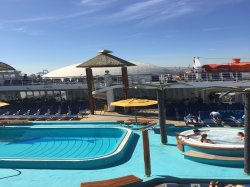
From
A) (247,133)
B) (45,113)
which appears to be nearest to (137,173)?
(247,133)

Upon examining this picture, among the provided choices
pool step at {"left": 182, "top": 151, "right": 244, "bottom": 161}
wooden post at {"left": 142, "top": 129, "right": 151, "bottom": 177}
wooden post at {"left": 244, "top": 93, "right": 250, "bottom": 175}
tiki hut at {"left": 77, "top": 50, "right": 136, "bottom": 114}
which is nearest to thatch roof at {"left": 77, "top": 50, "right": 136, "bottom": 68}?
tiki hut at {"left": 77, "top": 50, "right": 136, "bottom": 114}

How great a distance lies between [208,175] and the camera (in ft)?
37.3

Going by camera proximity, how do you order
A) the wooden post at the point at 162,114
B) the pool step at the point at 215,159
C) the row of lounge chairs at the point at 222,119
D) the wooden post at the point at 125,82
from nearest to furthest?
the pool step at the point at 215,159, the wooden post at the point at 162,114, the row of lounge chairs at the point at 222,119, the wooden post at the point at 125,82

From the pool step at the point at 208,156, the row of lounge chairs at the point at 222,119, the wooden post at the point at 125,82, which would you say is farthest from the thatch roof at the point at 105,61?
the pool step at the point at 208,156

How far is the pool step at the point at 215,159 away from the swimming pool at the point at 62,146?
10.4 ft

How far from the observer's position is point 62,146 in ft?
58.0

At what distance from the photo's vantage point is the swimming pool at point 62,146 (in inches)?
514

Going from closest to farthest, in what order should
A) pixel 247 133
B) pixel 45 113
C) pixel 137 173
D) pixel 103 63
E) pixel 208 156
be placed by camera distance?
1. pixel 247 133
2. pixel 137 173
3. pixel 208 156
4. pixel 103 63
5. pixel 45 113

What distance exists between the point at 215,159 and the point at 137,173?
3289mm

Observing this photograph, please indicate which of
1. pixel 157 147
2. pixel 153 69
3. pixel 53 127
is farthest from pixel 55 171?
pixel 153 69

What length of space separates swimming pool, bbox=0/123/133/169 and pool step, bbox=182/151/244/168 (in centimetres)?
317

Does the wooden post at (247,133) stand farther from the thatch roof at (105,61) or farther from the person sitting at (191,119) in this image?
the thatch roof at (105,61)

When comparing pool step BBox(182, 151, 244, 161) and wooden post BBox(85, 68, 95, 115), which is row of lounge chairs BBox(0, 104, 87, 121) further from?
pool step BBox(182, 151, 244, 161)

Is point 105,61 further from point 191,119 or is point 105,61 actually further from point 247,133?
point 247,133
